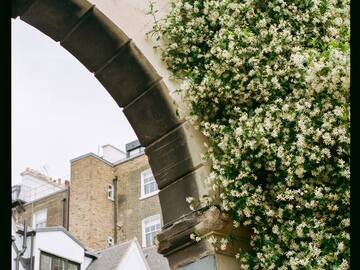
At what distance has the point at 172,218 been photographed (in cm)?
440

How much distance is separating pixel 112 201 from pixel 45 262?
10.0m

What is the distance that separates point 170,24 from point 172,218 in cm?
142

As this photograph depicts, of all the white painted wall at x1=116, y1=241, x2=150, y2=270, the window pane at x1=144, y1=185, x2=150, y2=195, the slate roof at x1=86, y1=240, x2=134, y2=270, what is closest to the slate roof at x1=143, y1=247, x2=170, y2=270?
the white painted wall at x1=116, y1=241, x2=150, y2=270

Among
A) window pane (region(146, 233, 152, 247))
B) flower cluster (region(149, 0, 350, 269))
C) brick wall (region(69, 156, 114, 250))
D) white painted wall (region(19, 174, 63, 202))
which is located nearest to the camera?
flower cluster (region(149, 0, 350, 269))

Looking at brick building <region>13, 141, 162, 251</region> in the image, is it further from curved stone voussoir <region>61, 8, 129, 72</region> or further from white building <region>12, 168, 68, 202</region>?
curved stone voussoir <region>61, 8, 129, 72</region>

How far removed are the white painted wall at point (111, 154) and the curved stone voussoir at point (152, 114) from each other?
26.6 metres

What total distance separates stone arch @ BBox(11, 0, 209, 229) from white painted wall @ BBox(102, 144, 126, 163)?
26.5 meters

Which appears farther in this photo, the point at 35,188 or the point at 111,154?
the point at 35,188

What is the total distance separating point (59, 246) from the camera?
19875mm

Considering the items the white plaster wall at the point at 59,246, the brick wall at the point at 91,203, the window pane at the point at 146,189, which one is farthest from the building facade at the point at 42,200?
the white plaster wall at the point at 59,246

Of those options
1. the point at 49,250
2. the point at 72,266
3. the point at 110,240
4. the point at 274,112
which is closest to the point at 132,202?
the point at 110,240

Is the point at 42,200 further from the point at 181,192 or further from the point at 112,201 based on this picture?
the point at 181,192

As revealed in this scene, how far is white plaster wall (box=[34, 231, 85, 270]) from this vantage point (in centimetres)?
1900
